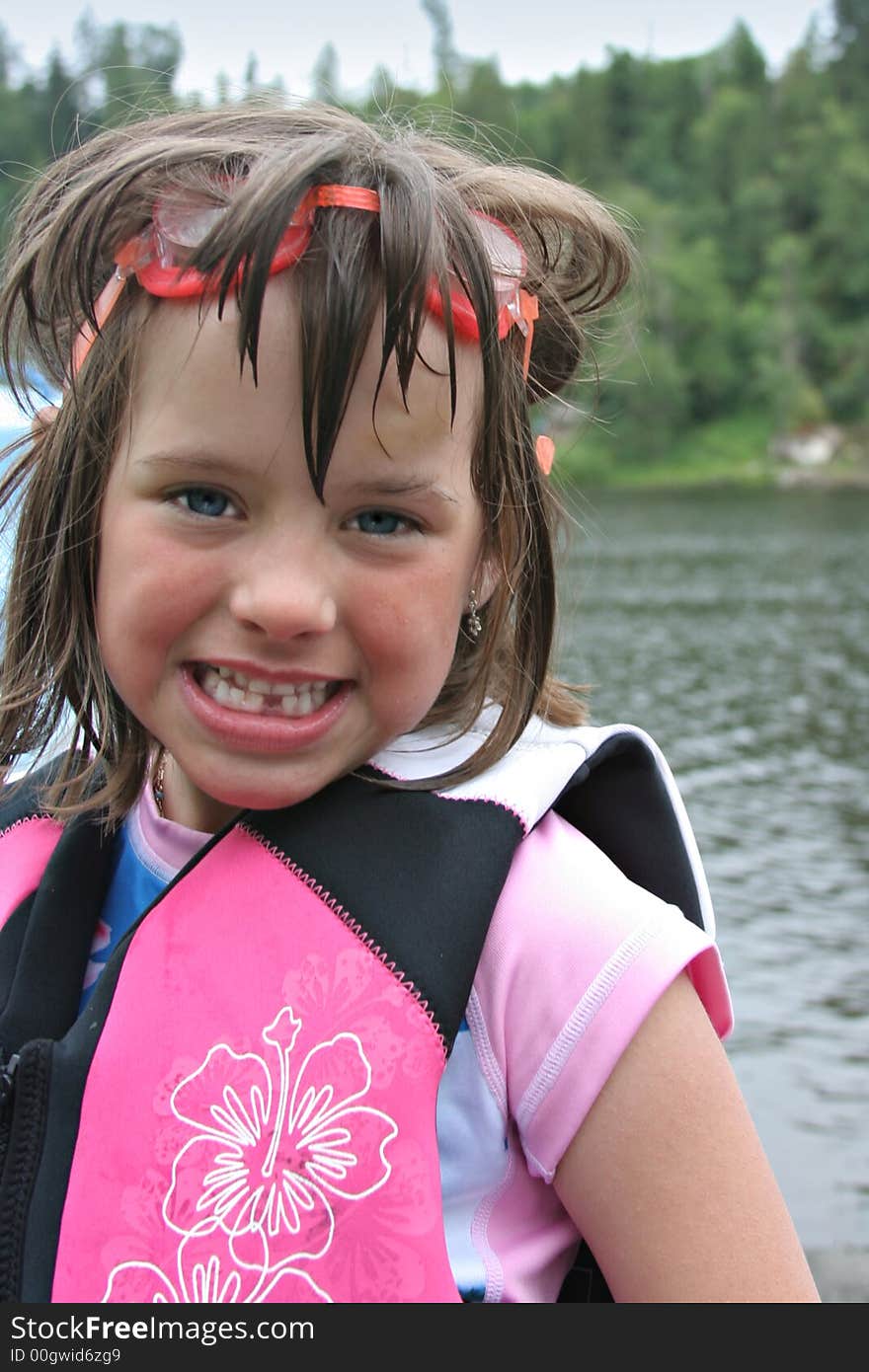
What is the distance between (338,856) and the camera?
143cm

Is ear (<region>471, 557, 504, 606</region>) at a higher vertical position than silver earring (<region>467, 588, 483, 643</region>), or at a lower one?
higher

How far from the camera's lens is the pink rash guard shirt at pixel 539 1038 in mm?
1270

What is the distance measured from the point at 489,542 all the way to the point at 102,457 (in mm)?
404

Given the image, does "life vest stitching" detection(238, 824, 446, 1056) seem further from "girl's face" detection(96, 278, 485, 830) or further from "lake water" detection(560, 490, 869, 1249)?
"lake water" detection(560, 490, 869, 1249)

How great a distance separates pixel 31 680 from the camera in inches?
68.2

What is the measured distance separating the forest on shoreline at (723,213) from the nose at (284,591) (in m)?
38.1

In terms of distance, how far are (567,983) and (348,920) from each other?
0.74ft

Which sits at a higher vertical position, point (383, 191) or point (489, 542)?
point (383, 191)

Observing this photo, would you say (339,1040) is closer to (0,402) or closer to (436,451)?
(436,451)

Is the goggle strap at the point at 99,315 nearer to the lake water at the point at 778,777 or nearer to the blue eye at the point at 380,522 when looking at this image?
the blue eye at the point at 380,522

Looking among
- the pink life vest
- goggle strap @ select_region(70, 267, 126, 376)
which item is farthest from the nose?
goggle strap @ select_region(70, 267, 126, 376)

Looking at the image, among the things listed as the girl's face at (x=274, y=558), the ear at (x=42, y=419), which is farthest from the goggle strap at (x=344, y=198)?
the ear at (x=42, y=419)

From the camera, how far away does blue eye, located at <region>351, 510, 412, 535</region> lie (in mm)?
1356
